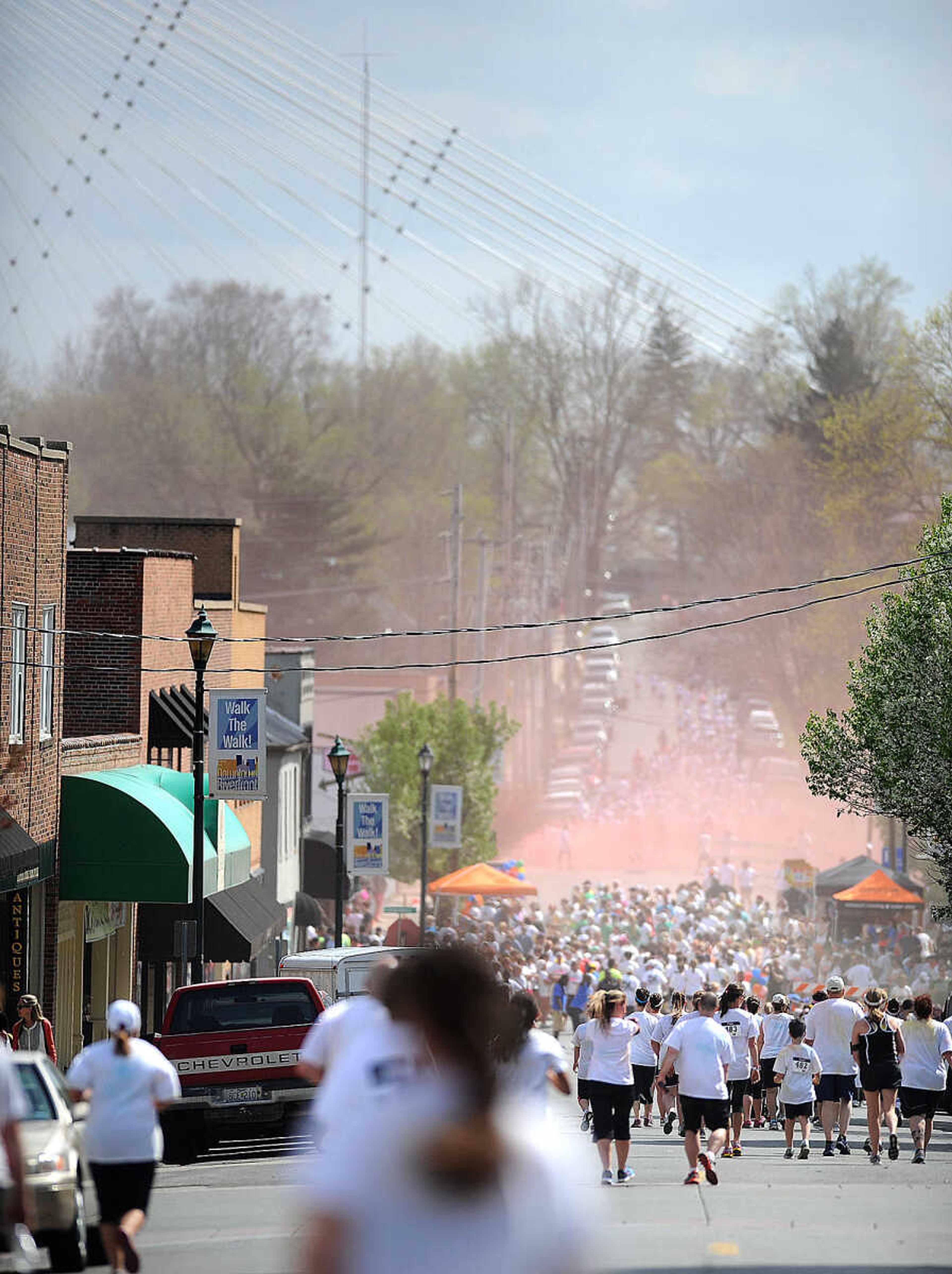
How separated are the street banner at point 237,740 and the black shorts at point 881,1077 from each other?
1232 cm

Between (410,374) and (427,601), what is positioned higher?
(410,374)

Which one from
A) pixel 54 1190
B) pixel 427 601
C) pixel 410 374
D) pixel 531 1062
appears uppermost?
pixel 410 374

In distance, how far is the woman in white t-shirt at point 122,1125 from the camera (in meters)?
8.87

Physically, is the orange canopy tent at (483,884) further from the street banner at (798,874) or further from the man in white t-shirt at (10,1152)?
the man in white t-shirt at (10,1152)

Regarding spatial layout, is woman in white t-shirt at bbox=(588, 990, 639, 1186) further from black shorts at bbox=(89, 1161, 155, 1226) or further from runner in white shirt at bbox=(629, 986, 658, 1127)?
black shorts at bbox=(89, 1161, 155, 1226)

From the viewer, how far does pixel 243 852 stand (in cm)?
2912

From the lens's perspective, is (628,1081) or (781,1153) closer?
(628,1081)

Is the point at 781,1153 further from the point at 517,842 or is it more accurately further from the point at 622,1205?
the point at 517,842

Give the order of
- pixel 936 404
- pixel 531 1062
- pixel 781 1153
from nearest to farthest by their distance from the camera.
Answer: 1. pixel 531 1062
2. pixel 781 1153
3. pixel 936 404

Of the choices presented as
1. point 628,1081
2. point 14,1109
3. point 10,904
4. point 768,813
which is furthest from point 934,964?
point 768,813

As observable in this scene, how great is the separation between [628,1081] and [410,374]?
90.3 metres

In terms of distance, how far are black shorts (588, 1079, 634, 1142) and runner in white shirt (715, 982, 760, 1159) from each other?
6.98ft

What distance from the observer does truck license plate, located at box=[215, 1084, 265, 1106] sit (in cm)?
1575

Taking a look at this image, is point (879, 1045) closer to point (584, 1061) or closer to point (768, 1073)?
point (768, 1073)
